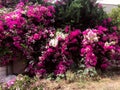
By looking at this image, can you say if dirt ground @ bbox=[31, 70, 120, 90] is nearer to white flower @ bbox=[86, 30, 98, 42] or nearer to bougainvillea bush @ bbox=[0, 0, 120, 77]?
bougainvillea bush @ bbox=[0, 0, 120, 77]

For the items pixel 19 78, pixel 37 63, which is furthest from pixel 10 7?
pixel 19 78

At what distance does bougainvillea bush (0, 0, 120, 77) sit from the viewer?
563 cm

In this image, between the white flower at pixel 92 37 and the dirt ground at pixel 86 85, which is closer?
the dirt ground at pixel 86 85

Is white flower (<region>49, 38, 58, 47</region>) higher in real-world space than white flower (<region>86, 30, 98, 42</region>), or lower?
lower

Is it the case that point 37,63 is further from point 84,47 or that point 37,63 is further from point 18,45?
point 84,47

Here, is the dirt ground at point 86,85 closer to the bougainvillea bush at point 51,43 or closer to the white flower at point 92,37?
the bougainvillea bush at point 51,43

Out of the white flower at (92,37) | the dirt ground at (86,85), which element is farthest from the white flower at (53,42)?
the dirt ground at (86,85)

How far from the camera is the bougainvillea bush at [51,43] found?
222 inches

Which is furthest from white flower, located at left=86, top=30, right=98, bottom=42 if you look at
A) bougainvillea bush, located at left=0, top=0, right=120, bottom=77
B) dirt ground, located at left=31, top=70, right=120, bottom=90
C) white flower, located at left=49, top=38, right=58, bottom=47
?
dirt ground, located at left=31, top=70, right=120, bottom=90

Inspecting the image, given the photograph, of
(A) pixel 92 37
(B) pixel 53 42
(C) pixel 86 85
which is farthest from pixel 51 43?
(C) pixel 86 85

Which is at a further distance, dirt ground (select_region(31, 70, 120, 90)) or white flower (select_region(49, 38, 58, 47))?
white flower (select_region(49, 38, 58, 47))

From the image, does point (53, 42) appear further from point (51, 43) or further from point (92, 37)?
point (92, 37)

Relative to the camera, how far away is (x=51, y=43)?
564 cm

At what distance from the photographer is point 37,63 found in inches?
230
